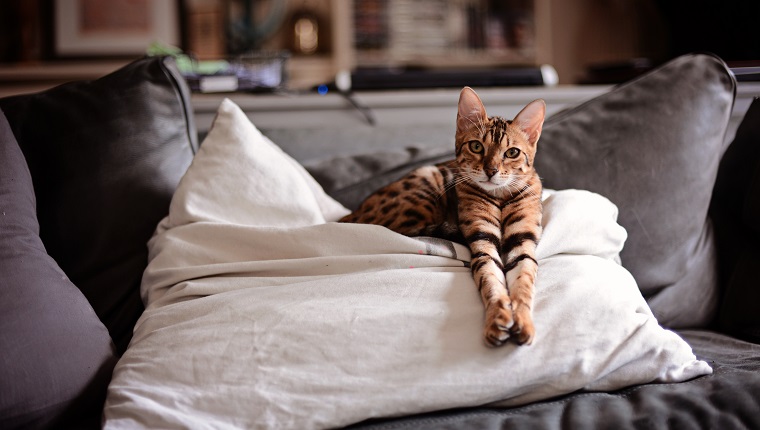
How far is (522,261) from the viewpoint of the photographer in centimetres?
107

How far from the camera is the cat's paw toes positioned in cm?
92

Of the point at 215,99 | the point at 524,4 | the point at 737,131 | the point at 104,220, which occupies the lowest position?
the point at 104,220

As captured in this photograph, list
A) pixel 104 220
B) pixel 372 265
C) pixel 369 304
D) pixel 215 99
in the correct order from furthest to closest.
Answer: pixel 215 99 → pixel 104 220 → pixel 372 265 → pixel 369 304

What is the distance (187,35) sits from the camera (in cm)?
364

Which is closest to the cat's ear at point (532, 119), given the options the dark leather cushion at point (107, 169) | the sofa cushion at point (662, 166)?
the sofa cushion at point (662, 166)

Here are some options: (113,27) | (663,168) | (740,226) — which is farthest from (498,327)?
(113,27)

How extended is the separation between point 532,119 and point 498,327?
0.47 m

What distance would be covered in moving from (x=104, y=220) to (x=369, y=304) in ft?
1.85

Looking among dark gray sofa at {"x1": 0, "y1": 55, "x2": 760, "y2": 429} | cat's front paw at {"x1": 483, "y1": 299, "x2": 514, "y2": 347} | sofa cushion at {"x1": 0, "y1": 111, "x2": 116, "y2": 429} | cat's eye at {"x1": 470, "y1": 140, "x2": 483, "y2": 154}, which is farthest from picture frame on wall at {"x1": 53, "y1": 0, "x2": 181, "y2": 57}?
cat's front paw at {"x1": 483, "y1": 299, "x2": 514, "y2": 347}

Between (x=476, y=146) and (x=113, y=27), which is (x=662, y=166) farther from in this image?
(x=113, y=27)

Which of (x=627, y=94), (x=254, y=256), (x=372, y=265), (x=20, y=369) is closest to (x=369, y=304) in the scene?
(x=372, y=265)

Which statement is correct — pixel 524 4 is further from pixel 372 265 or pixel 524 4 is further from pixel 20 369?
pixel 20 369

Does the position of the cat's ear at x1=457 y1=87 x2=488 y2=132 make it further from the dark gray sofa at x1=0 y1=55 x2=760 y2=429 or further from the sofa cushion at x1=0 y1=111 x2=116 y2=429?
the sofa cushion at x1=0 y1=111 x2=116 y2=429

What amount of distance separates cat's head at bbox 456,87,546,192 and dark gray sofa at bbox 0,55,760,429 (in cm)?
14
